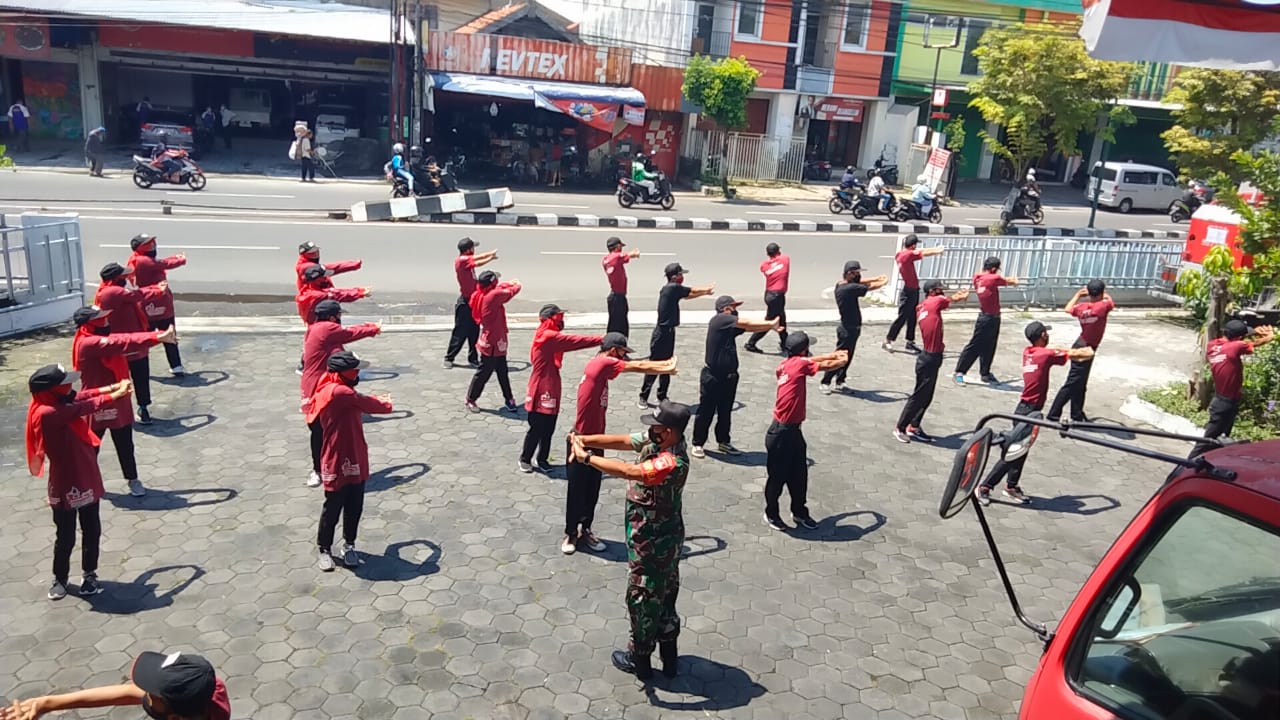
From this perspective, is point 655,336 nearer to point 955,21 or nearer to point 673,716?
point 673,716

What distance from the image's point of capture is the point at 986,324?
1079cm

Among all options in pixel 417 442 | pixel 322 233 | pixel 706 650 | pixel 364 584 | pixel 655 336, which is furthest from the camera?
pixel 322 233

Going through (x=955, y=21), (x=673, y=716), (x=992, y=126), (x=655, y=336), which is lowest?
(x=673, y=716)

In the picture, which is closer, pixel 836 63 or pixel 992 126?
pixel 836 63

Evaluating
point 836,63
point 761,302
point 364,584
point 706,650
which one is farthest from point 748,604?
point 836,63

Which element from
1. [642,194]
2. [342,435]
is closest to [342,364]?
[342,435]

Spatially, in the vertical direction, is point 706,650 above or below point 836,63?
below

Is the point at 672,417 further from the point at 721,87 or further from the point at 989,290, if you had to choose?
the point at 721,87

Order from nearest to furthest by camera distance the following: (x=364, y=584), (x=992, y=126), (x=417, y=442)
Answer: (x=364, y=584)
(x=417, y=442)
(x=992, y=126)

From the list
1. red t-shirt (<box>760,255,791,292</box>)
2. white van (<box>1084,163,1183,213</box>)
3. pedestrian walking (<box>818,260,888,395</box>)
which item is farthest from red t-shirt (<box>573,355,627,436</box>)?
white van (<box>1084,163,1183,213</box>)

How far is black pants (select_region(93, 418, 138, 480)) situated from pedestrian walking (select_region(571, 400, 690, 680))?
13.0 feet

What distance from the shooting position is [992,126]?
35.4 meters

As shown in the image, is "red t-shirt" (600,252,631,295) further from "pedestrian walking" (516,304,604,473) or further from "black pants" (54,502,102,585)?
"black pants" (54,502,102,585)

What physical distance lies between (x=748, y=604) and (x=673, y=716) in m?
1.29
